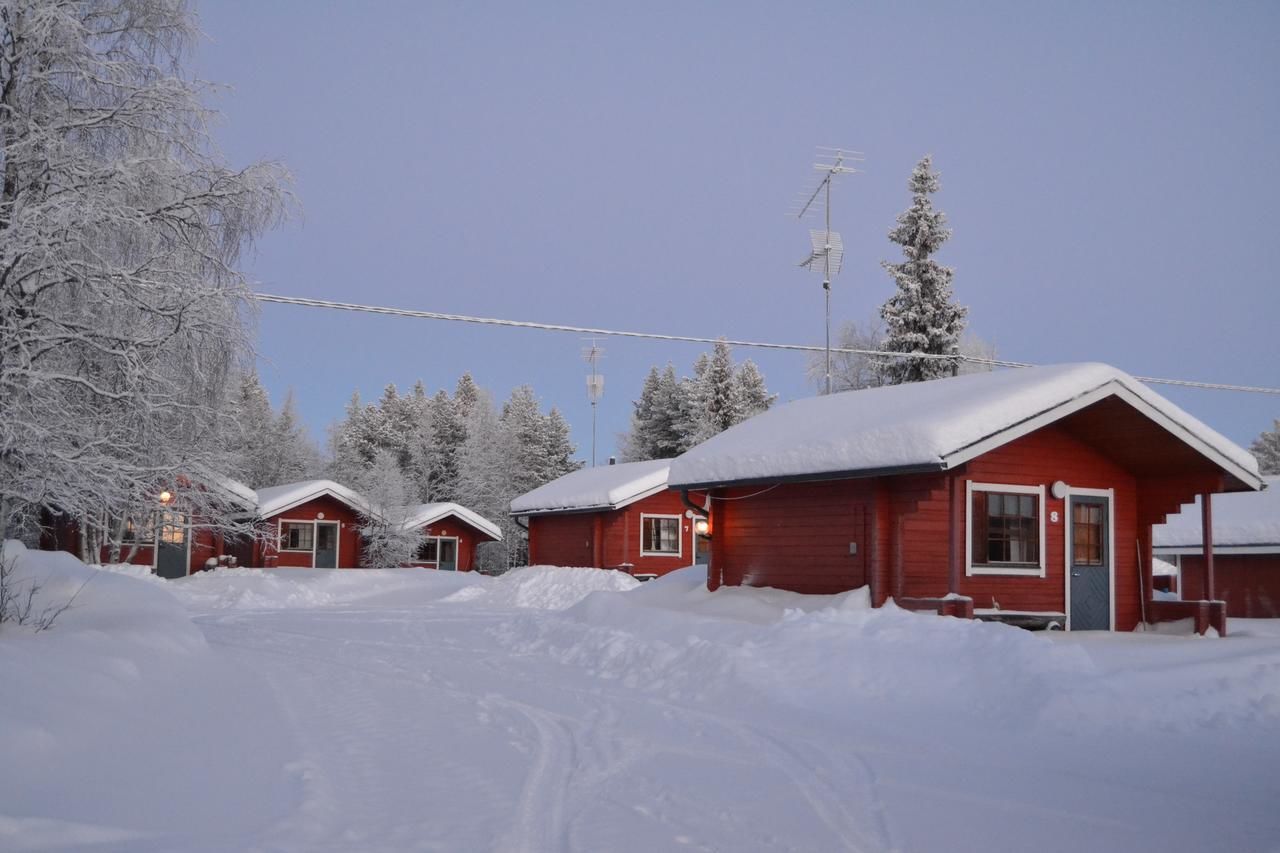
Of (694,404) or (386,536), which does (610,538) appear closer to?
(386,536)

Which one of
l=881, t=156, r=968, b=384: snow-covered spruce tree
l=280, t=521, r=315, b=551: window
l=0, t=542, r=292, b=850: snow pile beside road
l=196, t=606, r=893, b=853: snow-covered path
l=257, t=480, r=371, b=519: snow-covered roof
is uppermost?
l=881, t=156, r=968, b=384: snow-covered spruce tree

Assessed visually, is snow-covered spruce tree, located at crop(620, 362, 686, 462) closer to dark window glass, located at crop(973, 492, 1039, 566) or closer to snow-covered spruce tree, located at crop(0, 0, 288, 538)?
dark window glass, located at crop(973, 492, 1039, 566)

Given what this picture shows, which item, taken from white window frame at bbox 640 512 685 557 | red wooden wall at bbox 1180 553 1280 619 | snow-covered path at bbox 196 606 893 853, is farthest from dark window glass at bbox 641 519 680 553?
snow-covered path at bbox 196 606 893 853

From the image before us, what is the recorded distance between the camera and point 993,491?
Answer: 17625 mm

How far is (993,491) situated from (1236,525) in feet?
48.3

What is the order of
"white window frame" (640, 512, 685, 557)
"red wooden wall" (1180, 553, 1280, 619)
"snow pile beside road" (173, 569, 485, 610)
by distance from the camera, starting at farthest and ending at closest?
1. "white window frame" (640, 512, 685, 557)
2. "snow pile beside road" (173, 569, 485, 610)
3. "red wooden wall" (1180, 553, 1280, 619)

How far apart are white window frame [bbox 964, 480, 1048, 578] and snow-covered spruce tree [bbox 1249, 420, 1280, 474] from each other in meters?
59.1

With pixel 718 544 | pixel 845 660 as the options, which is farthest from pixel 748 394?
pixel 845 660

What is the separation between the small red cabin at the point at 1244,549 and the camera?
27844mm

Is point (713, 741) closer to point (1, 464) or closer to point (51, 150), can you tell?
point (1, 464)

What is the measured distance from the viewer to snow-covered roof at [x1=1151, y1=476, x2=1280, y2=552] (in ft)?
90.9

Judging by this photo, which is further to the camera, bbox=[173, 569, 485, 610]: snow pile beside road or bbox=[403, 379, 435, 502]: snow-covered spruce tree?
bbox=[403, 379, 435, 502]: snow-covered spruce tree

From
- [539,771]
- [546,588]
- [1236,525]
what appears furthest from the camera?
[546,588]

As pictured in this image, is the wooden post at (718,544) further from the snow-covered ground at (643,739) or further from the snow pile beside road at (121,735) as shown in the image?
the snow pile beside road at (121,735)
